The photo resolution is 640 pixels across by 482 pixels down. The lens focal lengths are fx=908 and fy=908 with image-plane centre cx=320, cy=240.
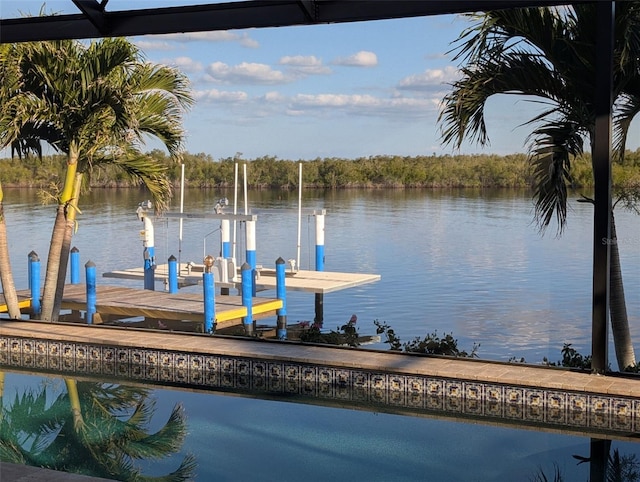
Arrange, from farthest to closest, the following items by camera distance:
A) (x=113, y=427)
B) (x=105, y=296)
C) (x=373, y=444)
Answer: (x=105, y=296) < (x=113, y=427) < (x=373, y=444)

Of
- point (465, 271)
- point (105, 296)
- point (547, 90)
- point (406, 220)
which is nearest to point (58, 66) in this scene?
point (105, 296)

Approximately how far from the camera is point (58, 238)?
350 inches

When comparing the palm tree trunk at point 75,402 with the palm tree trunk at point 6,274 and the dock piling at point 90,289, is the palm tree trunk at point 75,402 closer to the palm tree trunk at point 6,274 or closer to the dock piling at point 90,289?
the palm tree trunk at point 6,274

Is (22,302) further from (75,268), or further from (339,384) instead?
(339,384)

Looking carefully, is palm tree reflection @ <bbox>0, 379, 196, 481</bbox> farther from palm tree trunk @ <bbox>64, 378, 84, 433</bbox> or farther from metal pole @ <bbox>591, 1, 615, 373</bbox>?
metal pole @ <bbox>591, 1, 615, 373</bbox>

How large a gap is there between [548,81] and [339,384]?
280cm

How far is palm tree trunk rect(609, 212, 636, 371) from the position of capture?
6816 millimetres

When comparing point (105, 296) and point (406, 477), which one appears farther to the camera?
point (105, 296)

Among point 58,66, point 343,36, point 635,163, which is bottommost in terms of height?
point 635,163

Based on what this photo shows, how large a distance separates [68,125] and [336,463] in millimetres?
4754

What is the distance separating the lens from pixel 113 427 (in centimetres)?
633

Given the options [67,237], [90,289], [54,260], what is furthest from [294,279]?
[54,260]

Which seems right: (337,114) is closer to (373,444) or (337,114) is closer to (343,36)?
(343,36)

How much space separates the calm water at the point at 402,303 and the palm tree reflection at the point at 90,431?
4.5 inches
